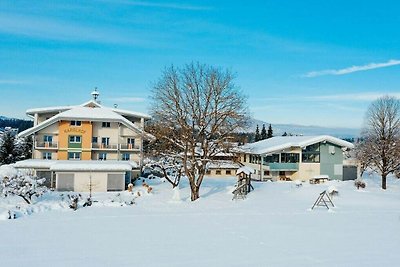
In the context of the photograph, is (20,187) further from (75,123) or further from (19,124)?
(19,124)

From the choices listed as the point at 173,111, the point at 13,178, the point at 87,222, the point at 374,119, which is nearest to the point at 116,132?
the point at 173,111

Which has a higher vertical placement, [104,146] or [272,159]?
[104,146]

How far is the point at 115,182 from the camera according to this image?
3103 centimetres

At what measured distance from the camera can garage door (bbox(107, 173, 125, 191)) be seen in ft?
101

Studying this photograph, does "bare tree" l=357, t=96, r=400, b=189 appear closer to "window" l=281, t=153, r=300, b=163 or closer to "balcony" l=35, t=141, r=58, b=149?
"window" l=281, t=153, r=300, b=163

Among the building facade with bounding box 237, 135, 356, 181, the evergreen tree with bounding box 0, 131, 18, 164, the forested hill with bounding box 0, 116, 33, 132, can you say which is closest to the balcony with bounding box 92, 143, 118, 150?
the evergreen tree with bounding box 0, 131, 18, 164

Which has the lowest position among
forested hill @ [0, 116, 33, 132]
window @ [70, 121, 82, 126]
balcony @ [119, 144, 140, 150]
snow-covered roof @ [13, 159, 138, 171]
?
snow-covered roof @ [13, 159, 138, 171]

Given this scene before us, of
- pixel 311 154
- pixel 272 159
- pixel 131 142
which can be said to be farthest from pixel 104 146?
pixel 311 154

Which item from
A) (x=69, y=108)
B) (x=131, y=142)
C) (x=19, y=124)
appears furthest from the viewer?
(x=19, y=124)

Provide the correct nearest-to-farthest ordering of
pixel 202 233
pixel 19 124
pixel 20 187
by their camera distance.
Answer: pixel 202 233
pixel 20 187
pixel 19 124

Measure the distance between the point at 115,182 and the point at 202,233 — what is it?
1749 cm

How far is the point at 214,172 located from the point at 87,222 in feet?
106

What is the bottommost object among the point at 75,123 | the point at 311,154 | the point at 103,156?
the point at 103,156

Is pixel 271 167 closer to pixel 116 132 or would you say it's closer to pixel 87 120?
pixel 116 132
